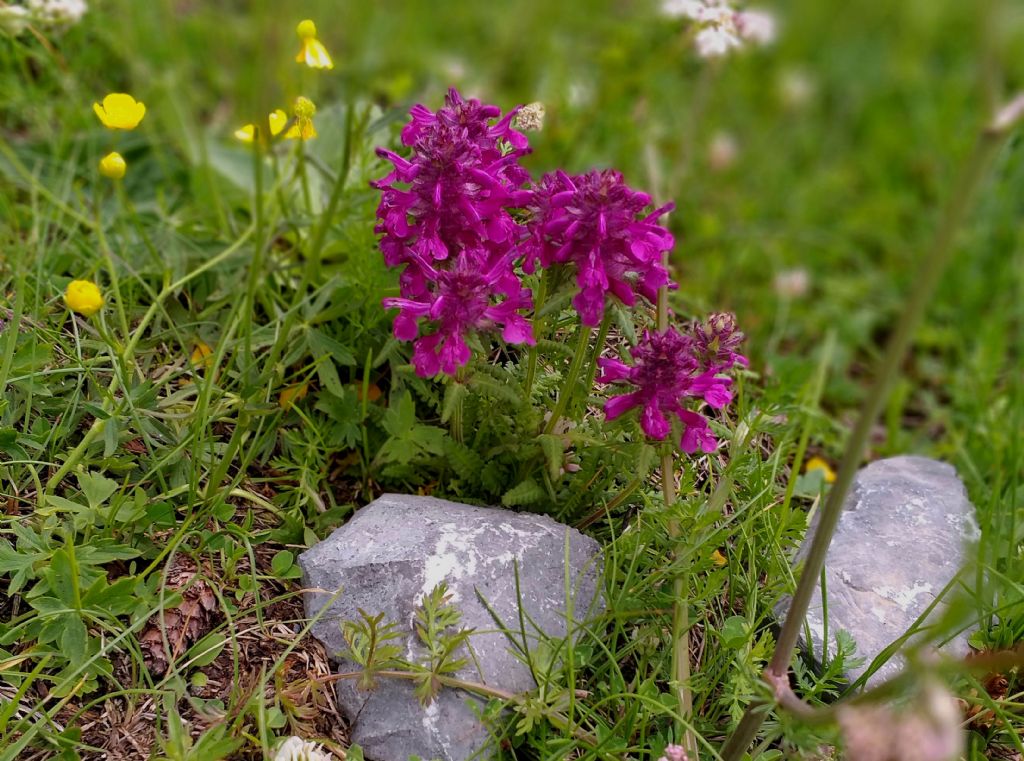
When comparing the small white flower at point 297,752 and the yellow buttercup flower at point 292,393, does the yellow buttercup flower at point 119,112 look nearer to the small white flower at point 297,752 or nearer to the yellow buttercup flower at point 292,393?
the yellow buttercup flower at point 292,393

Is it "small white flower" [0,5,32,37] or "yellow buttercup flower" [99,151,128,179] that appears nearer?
"yellow buttercup flower" [99,151,128,179]

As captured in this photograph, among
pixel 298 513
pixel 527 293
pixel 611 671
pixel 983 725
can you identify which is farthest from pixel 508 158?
pixel 983 725

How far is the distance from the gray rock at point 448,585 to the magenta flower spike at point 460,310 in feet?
1.13

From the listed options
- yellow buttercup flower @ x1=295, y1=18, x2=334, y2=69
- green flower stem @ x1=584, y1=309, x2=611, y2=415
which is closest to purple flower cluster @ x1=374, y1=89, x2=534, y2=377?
green flower stem @ x1=584, y1=309, x2=611, y2=415

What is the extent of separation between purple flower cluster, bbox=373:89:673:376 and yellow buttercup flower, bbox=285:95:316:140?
0.20m

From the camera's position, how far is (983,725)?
1.77 metres

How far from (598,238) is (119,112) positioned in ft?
3.47

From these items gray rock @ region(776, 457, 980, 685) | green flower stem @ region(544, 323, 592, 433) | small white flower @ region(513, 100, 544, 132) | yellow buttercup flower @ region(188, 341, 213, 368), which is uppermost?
small white flower @ region(513, 100, 544, 132)

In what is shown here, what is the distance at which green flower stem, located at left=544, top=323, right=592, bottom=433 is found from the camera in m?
1.65

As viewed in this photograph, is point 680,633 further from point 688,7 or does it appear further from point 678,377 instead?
point 688,7

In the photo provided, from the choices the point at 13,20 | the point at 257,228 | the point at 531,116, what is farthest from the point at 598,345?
the point at 13,20

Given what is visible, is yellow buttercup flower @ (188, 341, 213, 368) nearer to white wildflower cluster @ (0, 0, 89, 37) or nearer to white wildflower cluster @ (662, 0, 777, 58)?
white wildflower cluster @ (0, 0, 89, 37)

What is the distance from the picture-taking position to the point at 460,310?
159cm

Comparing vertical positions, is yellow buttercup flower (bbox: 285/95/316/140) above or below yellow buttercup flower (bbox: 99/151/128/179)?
above
